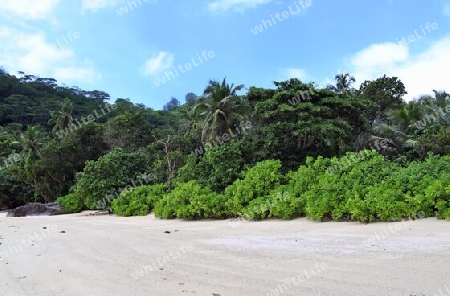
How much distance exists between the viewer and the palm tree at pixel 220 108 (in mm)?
25484

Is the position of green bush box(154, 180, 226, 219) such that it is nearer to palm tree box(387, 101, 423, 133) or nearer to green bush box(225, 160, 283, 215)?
green bush box(225, 160, 283, 215)

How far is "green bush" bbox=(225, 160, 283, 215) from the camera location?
1332cm

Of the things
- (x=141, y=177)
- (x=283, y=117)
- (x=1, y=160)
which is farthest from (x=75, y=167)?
(x=283, y=117)

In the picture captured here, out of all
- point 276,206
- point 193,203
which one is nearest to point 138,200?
point 193,203

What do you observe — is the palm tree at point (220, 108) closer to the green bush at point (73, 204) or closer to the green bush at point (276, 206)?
the green bush at point (73, 204)

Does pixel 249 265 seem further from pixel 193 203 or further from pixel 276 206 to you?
pixel 193 203

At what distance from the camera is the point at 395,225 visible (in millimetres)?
8547

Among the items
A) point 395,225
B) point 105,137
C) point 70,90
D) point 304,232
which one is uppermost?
point 70,90

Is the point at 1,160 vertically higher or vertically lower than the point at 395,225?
higher

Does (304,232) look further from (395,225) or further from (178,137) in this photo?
(178,137)

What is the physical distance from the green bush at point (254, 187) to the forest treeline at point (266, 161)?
40 millimetres

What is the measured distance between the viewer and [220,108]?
84.7 feet

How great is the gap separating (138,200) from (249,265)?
586 inches

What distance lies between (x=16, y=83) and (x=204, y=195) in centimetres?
7367
